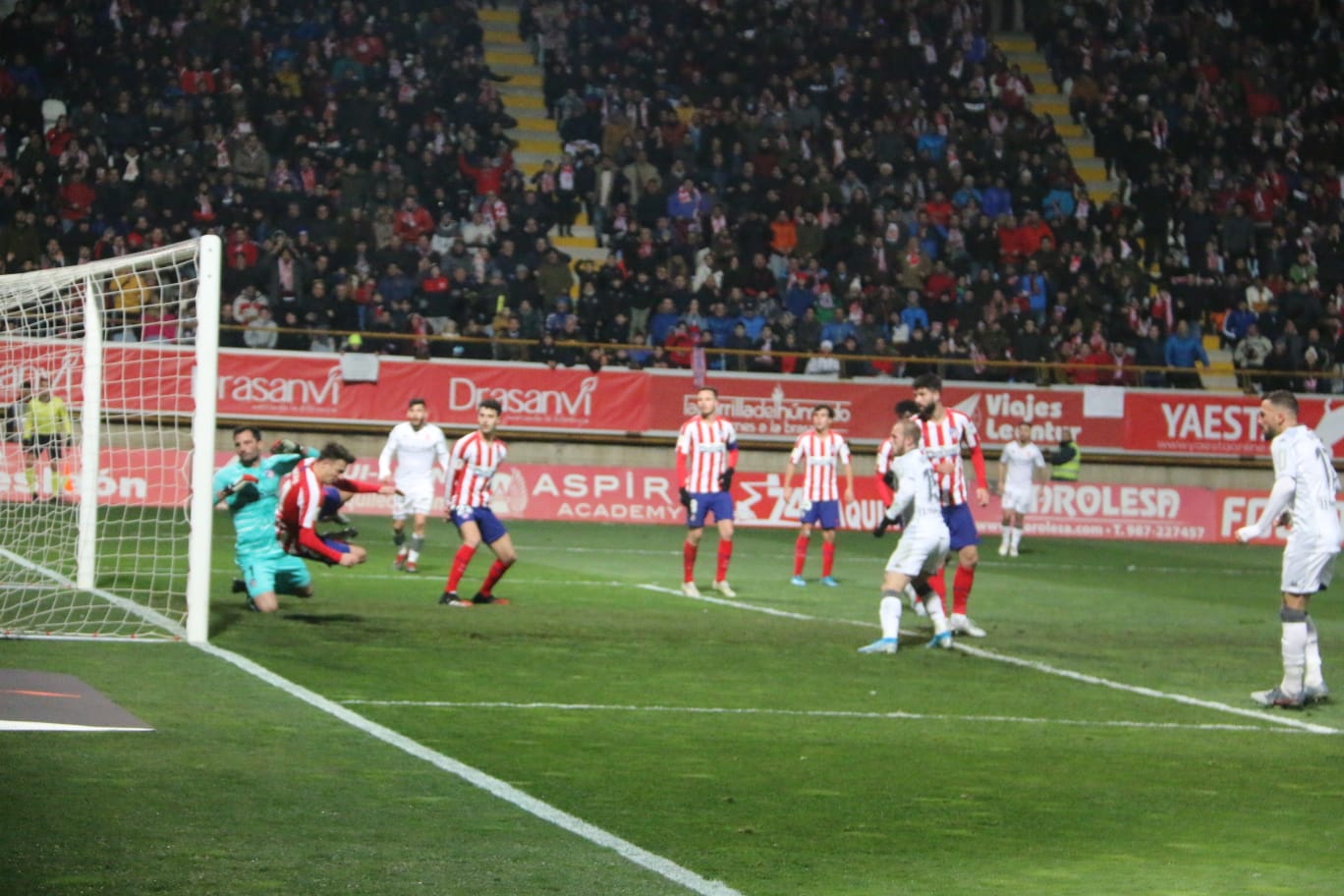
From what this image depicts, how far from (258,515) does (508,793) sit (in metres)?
7.24

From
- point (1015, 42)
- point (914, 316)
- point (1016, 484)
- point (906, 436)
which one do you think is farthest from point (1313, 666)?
point (1015, 42)

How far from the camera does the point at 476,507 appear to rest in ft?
55.6

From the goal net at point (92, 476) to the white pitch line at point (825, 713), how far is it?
9.46ft

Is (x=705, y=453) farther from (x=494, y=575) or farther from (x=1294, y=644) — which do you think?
(x=1294, y=644)

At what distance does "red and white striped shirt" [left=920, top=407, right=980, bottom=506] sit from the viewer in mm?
15133

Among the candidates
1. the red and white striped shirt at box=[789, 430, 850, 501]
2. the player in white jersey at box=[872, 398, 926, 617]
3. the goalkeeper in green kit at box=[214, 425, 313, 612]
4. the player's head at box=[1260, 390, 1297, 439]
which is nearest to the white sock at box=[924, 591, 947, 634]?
the player in white jersey at box=[872, 398, 926, 617]

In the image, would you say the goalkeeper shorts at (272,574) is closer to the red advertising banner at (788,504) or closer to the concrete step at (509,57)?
the red advertising banner at (788,504)

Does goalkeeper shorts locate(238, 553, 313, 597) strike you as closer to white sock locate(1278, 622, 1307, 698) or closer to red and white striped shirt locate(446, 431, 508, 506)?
red and white striped shirt locate(446, 431, 508, 506)

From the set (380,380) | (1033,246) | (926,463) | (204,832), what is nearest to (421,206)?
(380,380)

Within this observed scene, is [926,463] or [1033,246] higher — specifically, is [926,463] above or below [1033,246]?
below

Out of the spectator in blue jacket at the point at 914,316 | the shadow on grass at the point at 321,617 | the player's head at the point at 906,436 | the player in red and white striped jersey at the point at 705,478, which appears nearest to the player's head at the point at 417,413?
the player in red and white striped jersey at the point at 705,478

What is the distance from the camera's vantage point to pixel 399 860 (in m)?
6.55

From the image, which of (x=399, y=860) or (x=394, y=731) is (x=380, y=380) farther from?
(x=399, y=860)

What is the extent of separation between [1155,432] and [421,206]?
1345 centimetres
